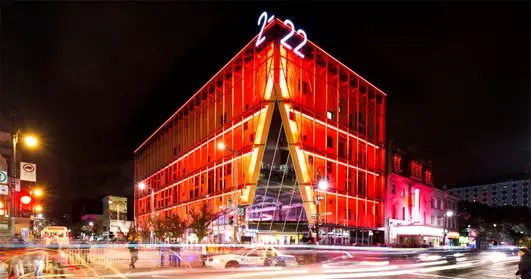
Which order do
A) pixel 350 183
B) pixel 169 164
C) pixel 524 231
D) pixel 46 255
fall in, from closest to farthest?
pixel 46 255, pixel 350 183, pixel 169 164, pixel 524 231

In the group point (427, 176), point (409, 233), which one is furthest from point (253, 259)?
point (427, 176)

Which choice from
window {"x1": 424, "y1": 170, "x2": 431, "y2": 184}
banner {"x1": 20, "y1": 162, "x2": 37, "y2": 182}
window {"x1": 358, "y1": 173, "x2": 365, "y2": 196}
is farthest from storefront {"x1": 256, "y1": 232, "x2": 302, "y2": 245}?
window {"x1": 424, "y1": 170, "x2": 431, "y2": 184}

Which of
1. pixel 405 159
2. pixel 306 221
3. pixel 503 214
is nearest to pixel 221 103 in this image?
pixel 306 221

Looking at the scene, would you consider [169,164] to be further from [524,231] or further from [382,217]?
[524,231]

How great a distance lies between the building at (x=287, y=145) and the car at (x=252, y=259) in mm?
10504

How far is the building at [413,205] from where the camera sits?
199 feet

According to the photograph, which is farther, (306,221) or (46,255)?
(306,221)

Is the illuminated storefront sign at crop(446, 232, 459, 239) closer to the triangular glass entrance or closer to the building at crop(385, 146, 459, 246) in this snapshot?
the building at crop(385, 146, 459, 246)

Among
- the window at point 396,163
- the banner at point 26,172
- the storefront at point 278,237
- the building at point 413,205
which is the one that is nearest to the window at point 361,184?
the building at point 413,205

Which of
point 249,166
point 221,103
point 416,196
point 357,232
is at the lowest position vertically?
point 357,232

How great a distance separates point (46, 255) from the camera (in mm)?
18156

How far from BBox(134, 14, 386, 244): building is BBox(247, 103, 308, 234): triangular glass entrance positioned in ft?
0.36

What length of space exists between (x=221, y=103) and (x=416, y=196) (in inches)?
1341

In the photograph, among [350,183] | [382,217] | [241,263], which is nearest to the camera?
[241,263]
